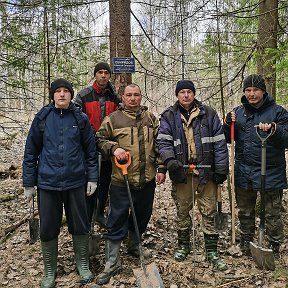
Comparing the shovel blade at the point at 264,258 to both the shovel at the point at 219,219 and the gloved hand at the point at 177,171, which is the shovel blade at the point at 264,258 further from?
the gloved hand at the point at 177,171

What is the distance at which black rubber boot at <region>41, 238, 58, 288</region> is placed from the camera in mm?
4391

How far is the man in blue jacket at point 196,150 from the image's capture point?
476 cm

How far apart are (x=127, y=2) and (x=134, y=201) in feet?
11.6

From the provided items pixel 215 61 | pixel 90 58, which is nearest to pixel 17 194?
pixel 90 58

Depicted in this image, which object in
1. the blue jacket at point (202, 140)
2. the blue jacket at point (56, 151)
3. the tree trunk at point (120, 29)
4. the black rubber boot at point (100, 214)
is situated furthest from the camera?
the tree trunk at point (120, 29)

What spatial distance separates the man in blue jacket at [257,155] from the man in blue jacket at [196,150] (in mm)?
488

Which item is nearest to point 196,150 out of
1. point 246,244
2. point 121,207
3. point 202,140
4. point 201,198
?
point 202,140

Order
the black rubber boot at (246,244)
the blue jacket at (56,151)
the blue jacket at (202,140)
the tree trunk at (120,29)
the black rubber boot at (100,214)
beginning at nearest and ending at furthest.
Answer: the blue jacket at (56,151) → the blue jacket at (202,140) → the black rubber boot at (246,244) → the black rubber boot at (100,214) → the tree trunk at (120,29)

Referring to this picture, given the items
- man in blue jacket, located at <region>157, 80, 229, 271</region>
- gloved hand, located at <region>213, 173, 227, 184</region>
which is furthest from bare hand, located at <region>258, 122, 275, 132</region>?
gloved hand, located at <region>213, 173, 227, 184</region>

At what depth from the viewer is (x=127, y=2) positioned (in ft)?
19.8

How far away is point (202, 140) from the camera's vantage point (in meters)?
4.79

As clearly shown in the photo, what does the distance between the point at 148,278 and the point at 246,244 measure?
195 centimetres

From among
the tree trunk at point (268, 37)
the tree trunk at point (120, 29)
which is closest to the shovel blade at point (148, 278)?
the tree trunk at point (120, 29)

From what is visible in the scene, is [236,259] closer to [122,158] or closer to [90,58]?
[122,158]
